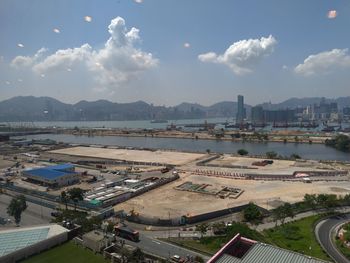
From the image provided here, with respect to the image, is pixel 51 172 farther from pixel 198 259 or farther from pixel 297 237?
pixel 297 237

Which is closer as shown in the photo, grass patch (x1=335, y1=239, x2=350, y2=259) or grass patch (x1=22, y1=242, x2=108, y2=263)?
grass patch (x1=22, y1=242, x2=108, y2=263)

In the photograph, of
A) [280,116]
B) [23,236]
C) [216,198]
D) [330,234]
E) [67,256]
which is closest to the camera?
[67,256]

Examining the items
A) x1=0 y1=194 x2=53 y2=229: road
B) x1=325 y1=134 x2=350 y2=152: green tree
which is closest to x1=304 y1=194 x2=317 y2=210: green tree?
x1=0 y1=194 x2=53 y2=229: road

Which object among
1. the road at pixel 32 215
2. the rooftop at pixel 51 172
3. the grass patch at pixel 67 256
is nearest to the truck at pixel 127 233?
the grass patch at pixel 67 256

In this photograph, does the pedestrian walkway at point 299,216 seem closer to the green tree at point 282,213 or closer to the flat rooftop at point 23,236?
the green tree at point 282,213

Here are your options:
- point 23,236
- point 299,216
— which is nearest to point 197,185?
point 299,216

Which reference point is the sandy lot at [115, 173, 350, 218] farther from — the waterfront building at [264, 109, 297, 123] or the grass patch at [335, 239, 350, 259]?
the waterfront building at [264, 109, 297, 123]
